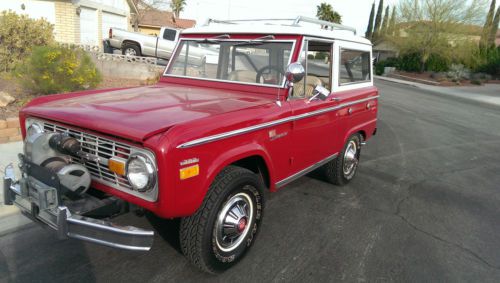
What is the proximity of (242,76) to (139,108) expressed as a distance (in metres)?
1.33

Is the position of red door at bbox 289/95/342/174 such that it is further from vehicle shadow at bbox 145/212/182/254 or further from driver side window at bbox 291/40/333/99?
vehicle shadow at bbox 145/212/182/254

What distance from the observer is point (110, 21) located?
751 inches

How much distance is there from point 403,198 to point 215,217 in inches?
117

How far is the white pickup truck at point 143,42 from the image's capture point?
15320mm

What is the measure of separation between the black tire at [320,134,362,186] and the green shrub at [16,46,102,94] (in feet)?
16.2

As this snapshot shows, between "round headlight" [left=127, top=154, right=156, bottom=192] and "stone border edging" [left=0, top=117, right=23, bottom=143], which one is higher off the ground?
"round headlight" [left=127, top=154, right=156, bottom=192]

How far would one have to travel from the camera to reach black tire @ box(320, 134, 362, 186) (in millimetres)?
4707

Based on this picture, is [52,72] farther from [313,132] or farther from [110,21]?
[110,21]

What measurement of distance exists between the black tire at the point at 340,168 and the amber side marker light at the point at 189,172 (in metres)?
2.59

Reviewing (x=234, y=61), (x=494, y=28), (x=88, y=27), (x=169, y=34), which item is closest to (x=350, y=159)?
(x=234, y=61)

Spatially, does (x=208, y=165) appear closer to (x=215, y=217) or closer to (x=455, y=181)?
(x=215, y=217)

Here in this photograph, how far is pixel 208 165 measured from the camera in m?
2.59

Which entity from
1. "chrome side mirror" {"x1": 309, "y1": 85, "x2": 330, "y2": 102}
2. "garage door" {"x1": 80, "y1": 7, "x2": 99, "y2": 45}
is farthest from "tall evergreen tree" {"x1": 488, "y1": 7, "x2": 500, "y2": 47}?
"chrome side mirror" {"x1": 309, "y1": 85, "x2": 330, "y2": 102}

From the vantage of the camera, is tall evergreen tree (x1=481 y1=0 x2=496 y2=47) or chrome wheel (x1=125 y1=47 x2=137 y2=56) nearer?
chrome wheel (x1=125 y1=47 x2=137 y2=56)
